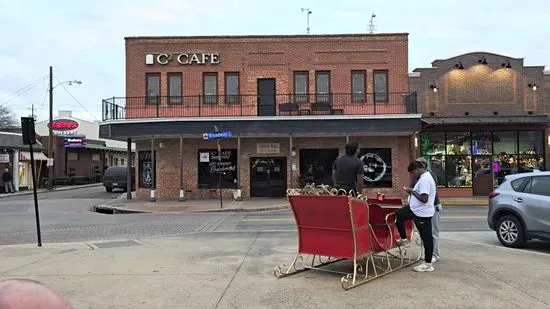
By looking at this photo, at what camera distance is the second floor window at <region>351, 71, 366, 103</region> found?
27656mm

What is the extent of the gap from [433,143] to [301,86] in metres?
7.55

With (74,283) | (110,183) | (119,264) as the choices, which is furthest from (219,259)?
(110,183)

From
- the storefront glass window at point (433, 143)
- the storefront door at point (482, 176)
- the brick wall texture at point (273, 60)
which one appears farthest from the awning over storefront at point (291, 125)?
the storefront door at point (482, 176)

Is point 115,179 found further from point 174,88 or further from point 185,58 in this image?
point 185,58

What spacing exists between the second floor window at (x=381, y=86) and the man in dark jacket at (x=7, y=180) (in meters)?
25.4

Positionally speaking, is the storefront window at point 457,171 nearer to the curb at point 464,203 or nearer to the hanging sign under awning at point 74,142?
the curb at point 464,203

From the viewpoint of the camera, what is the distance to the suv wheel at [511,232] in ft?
34.2

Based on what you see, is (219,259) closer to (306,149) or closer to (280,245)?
(280,245)

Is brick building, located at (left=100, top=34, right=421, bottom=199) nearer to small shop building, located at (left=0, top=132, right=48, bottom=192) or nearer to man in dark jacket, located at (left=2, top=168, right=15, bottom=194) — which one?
man in dark jacket, located at (left=2, top=168, right=15, bottom=194)

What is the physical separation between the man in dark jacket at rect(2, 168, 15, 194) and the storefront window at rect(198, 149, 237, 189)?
56.1 feet

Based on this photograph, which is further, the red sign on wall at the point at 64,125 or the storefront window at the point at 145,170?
the red sign on wall at the point at 64,125

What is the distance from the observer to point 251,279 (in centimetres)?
741

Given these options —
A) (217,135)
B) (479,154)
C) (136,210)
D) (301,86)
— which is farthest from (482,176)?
(136,210)

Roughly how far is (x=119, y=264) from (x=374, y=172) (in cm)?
2000
